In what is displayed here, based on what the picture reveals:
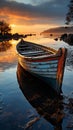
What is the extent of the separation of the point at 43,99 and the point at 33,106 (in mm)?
1195

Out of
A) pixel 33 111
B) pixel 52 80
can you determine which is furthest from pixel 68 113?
pixel 52 80

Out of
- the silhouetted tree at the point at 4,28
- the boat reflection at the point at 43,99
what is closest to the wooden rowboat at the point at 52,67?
the boat reflection at the point at 43,99

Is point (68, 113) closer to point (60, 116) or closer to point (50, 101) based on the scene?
→ point (60, 116)

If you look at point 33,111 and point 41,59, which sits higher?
point 41,59

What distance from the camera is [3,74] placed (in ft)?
68.4

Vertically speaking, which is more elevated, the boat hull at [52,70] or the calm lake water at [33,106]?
the boat hull at [52,70]

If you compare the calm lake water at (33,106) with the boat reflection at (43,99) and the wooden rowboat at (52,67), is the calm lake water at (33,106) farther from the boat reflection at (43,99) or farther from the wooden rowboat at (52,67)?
the wooden rowboat at (52,67)

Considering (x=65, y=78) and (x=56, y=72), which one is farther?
(x=65, y=78)

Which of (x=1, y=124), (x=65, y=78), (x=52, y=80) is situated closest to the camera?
(x=1, y=124)

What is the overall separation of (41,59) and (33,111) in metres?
3.80

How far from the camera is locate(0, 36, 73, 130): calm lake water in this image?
34.1ft

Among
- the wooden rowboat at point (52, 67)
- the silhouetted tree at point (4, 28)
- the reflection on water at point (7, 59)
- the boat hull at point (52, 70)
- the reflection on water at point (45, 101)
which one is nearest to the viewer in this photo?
the reflection on water at point (45, 101)

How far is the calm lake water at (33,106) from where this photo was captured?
1038 centimetres

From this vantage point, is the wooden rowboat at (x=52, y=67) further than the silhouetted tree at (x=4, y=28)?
No
